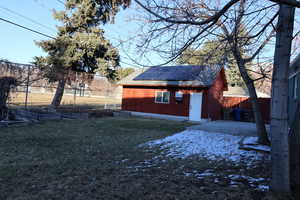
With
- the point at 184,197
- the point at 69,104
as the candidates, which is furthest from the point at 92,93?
the point at 184,197

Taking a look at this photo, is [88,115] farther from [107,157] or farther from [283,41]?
[283,41]

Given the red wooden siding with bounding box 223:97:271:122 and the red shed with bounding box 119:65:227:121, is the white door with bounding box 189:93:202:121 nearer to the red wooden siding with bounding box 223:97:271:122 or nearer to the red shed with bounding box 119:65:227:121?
the red shed with bounding box 119:65:227:121

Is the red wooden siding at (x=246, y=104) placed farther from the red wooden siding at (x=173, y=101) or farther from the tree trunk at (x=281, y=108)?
the tree trunk at (x=281, y=108)

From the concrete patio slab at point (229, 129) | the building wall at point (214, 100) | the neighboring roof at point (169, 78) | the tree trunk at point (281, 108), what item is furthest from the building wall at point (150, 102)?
the tree trunk at point (281, 108)

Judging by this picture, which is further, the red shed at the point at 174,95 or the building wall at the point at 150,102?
the building wall at the point at 150,102

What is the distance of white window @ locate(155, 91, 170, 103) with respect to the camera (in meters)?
16.3

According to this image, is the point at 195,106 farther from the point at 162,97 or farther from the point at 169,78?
the point at 169,78

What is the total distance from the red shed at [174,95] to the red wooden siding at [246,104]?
2.55ft

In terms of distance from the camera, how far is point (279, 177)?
300cm

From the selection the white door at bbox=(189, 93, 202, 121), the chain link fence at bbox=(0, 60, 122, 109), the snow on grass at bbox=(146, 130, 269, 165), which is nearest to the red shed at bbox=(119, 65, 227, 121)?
the white door at bbox=(189, 93, 202, 121)

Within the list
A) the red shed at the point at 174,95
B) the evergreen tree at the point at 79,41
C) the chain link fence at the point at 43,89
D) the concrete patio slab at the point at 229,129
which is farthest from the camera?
the evergreen tree at the point at 79,41

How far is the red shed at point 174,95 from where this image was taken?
15.2 meters

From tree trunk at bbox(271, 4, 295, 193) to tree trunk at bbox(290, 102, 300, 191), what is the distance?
27cm

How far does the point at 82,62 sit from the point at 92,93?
3.79 meters
